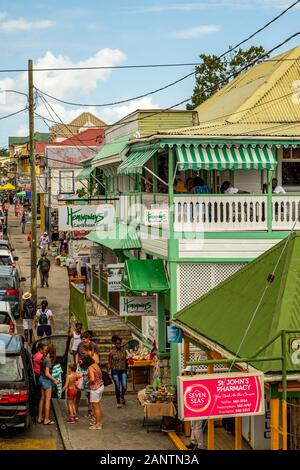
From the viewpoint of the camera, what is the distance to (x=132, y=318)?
2320cm

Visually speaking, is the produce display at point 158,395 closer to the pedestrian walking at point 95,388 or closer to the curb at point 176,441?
the curb at point 176,441

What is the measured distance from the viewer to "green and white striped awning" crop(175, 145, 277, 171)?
1769 cm

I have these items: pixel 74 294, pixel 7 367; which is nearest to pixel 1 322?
pixel 74 294

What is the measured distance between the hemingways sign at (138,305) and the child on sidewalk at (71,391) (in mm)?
2394

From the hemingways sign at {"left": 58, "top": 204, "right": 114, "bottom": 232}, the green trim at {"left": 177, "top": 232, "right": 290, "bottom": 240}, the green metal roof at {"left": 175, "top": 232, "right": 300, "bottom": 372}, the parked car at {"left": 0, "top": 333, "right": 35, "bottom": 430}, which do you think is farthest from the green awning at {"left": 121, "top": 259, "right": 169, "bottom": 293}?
the hemingways sign at {"left": 58, "top": 204, "right": 114, "bottom": 232}

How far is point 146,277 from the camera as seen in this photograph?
18422 millimetres

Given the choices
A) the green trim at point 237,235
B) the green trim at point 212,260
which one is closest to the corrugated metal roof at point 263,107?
the green trim at point 237,235

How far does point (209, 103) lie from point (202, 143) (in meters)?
10.3

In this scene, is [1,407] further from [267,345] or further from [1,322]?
[1,322]

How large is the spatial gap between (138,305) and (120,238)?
462 centimetres

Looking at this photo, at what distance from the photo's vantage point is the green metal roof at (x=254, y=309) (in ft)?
39.2

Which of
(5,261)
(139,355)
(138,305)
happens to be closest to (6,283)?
(5,261)

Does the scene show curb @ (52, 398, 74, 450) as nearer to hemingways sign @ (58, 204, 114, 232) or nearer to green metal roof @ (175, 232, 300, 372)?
green metal roof @ (175, 232, 300, 372)

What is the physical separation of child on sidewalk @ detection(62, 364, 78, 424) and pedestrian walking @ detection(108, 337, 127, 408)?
107 cm
